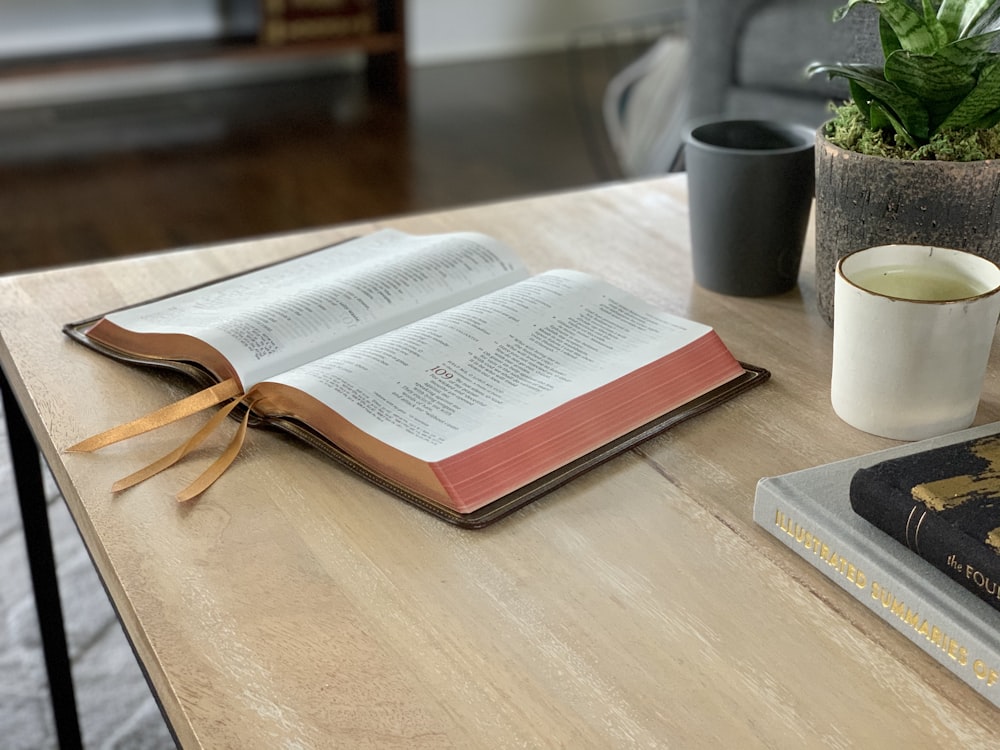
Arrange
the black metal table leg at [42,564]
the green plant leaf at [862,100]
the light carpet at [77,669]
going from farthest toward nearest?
the light carpet at [77,669], the black metal table leg at [42,564], the green plant leaf at [862,100]

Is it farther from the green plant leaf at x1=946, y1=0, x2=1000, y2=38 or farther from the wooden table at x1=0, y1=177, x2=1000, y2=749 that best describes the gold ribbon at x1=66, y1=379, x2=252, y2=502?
the green plant leaf at x1=946, y1=0, x2=1000, y2=38

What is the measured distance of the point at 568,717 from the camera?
0.45 m

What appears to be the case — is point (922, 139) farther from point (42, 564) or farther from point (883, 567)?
point (42, 564)

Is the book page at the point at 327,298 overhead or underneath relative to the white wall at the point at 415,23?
underneath

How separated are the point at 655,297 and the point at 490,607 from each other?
0.37m

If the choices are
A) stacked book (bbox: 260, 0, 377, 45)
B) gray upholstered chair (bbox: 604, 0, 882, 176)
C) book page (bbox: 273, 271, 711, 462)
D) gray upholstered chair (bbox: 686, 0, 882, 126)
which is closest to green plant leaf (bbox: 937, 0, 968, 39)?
book page (bbox: 273, 271, 711, 462)

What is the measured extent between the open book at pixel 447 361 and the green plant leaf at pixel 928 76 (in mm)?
191

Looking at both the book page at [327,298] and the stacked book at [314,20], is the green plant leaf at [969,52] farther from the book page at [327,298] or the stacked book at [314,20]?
the stacked book at [314,20]

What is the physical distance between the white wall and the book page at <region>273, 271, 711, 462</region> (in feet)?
8.64

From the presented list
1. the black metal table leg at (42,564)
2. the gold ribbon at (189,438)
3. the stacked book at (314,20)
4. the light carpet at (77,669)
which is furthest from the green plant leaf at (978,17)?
the stacked book at (314,20)

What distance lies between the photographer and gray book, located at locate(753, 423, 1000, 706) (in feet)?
1.50

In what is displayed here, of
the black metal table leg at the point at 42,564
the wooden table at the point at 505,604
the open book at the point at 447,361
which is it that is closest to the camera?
Result: the wooden table at the point at 505,604

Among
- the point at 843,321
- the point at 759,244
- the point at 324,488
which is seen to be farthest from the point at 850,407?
the point at 324,488

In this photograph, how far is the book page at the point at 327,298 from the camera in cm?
70
